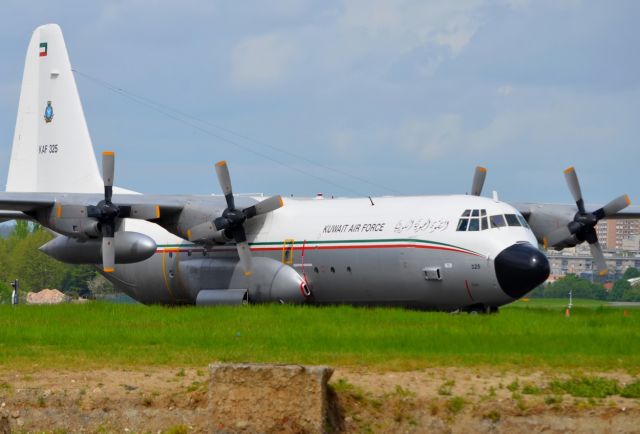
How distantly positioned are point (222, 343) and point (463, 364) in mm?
5105

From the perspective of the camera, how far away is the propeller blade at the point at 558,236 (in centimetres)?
3525

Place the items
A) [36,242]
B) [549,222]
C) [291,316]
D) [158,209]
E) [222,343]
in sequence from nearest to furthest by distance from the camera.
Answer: [222,343]
[291,316]
[158,209]
[549,222]
[36,242]

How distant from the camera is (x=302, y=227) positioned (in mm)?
34188

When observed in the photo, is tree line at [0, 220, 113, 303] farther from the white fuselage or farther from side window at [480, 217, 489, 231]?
side window at [480, 217, 489, 231]

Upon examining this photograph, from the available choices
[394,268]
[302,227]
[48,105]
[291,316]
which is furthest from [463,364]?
[48,105]

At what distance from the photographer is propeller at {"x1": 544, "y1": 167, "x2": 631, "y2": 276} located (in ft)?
114

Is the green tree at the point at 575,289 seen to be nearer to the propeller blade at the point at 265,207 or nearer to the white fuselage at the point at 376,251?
the white fuselage at the point at 376,251

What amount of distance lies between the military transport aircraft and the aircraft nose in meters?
0.03

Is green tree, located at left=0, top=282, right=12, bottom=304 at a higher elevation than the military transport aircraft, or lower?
lower

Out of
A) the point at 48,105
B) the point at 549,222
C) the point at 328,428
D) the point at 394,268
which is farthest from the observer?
the point at 48,105

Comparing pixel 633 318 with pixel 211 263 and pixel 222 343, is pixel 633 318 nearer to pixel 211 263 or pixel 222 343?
pixel 222 343

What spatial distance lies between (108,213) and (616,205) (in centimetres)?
1522

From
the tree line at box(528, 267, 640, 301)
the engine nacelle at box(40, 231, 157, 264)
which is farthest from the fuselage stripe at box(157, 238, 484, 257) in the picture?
the tree line at box(528, 267, 640, 301)

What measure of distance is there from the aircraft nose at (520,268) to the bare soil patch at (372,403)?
36.3ft
